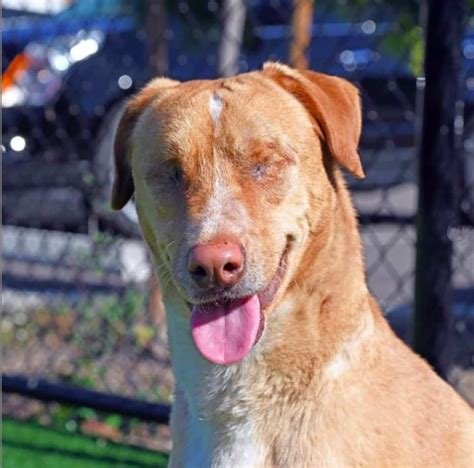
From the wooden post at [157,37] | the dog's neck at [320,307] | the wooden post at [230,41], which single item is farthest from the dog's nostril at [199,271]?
the wooden post at [157,37]

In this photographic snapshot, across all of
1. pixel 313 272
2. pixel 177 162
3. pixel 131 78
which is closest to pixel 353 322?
pixel 313 272

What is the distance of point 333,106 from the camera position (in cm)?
318

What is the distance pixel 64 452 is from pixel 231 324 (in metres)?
2.62

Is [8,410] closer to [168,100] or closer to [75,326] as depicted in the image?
[75,326]

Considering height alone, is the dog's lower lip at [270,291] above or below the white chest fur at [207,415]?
above

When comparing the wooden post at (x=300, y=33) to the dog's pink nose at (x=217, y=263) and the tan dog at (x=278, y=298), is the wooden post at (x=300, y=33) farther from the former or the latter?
the dog's pink nose at (x=217, y=263)

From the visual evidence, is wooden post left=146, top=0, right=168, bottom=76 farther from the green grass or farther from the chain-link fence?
the green grass

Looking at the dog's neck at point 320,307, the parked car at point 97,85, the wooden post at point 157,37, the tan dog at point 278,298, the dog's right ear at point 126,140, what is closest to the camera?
the tan dog at point 278,298

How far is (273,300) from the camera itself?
10.0 ft

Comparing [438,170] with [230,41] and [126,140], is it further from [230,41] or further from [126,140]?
[230,41]

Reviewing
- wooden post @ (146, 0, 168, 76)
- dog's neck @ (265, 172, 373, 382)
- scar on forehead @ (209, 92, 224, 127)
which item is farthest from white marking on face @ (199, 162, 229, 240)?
wooden post @ (146, 0, 168, 76)

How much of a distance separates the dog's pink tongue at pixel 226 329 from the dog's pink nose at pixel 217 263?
169 mm

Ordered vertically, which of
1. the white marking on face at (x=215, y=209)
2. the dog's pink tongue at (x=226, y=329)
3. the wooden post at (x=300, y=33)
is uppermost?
the white marking on face at (x=215, y=209)

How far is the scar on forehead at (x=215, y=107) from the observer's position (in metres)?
3.10
